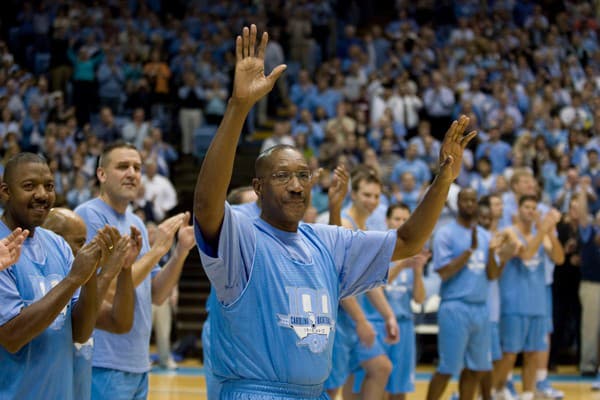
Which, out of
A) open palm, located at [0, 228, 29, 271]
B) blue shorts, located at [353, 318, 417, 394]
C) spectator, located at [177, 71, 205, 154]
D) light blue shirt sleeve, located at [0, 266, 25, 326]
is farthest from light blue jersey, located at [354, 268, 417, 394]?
spectator, located at [177, 71, 205, 154]

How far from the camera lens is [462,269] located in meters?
9.09

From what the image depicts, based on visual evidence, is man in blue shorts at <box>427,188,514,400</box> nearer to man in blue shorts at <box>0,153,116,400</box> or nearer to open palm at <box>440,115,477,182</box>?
open palm at <box>440,115,477,182</box>

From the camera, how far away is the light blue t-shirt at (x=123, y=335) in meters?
Answer: 5.44

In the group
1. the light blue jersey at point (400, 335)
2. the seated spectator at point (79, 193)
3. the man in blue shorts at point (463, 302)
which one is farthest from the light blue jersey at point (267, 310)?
the seated spectator at point (79, 193)

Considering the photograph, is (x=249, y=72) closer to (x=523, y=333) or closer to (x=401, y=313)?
(x=401, y=313)

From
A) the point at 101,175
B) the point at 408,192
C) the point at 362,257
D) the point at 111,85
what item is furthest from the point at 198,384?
the point at 111,85

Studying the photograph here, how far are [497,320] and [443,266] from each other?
1.27 meters

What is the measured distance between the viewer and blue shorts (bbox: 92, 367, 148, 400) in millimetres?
5375

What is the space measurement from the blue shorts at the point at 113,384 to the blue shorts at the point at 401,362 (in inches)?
121

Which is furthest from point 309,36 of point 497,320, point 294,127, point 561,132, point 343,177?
point 343,177

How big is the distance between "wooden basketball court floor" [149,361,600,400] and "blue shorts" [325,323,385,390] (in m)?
2.82

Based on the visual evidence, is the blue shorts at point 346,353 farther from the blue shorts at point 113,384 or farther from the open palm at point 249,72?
the open palm at point 249,72

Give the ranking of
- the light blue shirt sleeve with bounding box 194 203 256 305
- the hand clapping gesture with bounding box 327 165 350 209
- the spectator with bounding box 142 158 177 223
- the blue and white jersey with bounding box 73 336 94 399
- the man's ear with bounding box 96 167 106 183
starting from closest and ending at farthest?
the light blue shirt sleeve with bounding box 194 203 256 305 < the blue and white jersey with bounding box 73 336 94 399 < the man's ear with bounding box 96 167 106 183 < the hand clapping gesture with bounding box 327 165 350 209 < the spectator with bounding box 142 158 177 223

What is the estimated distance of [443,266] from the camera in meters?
9.08
